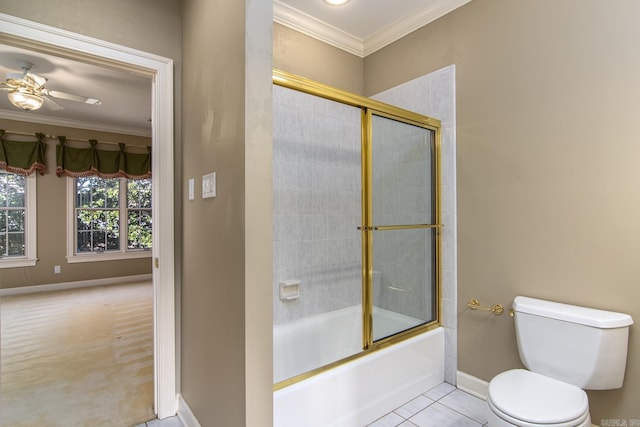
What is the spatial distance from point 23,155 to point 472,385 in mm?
6186

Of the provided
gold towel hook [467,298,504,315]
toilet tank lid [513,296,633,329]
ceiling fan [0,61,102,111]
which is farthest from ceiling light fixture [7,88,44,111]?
toilet tank lid [513,296,633,329]

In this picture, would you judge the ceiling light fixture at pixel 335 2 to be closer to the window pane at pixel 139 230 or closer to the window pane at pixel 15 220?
the window pane at pixel 139 230

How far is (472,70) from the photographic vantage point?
2154mm

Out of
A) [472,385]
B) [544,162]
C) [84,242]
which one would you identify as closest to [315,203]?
[544,162]

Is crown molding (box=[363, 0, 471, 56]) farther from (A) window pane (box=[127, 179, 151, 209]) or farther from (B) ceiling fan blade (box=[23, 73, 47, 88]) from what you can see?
(A) window pane (box=[127, 179, 151, 209])

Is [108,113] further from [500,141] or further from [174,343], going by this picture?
[500,141]

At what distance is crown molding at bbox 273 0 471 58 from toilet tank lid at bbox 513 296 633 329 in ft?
6.50

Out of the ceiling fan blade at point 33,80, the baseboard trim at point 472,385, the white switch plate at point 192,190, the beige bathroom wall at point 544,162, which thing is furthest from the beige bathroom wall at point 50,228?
the baseboard trim at point 472,385

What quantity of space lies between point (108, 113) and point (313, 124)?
151 inches

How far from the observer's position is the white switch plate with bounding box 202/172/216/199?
1491 millimetres

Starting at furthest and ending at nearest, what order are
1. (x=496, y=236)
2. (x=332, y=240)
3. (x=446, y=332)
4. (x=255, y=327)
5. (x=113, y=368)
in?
(x=332, y=240) < (x=113, y=368) < (x=446, y=332) < (x=496, y=236) < (x=255, y=327)

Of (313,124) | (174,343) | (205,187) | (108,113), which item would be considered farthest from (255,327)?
(108,113)

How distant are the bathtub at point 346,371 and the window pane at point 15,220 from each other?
4.84 metres

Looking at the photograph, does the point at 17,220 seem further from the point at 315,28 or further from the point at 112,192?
the point at 315,28
